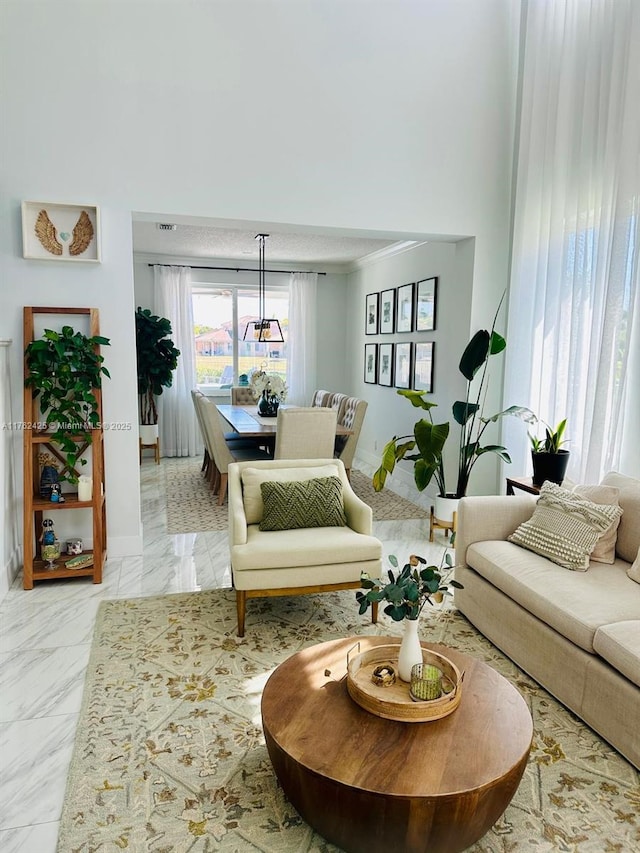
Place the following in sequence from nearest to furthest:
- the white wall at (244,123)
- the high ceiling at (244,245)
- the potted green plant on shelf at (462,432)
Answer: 1. the white wall at (244,123)
2. the potted green plant on shelf at (462,432)
3. the high ceiling at (244,245)

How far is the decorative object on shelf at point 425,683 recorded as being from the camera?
1.80 metres

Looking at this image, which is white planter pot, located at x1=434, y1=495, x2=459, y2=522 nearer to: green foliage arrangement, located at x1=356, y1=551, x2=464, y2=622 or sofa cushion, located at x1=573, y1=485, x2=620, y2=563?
sofa cushion, located at x1=573, y1=485, x2=620, y2=563

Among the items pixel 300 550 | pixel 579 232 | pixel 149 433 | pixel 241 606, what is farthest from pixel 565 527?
pixel 149 433

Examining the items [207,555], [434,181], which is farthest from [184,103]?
[207,555]

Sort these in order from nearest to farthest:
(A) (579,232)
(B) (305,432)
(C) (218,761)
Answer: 1. (C) (218,761)
2. (A) (579,232)
3. (B) (305,432)

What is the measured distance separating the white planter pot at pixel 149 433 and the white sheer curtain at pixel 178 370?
0.35m

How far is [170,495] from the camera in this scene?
5.79 metres

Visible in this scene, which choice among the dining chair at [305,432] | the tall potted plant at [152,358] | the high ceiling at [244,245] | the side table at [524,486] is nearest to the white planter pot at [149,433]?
the tall potted plant at [152,358]

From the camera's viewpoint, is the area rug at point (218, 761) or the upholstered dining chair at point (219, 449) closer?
the area rug at point (218, 761)

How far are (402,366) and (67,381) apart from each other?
12.4ft

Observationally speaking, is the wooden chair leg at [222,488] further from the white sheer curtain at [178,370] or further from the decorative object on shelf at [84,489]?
the white sheer curtain at [178,370]

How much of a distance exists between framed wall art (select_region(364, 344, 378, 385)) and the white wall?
2.71 metres

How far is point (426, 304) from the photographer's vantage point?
5.69 m

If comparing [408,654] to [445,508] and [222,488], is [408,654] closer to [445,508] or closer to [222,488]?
[445,508]
